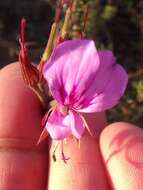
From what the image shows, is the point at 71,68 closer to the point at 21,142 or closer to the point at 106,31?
the point at 21,142

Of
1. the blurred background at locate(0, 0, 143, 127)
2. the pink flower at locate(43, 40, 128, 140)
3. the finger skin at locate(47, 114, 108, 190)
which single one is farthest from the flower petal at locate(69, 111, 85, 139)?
the blurred background at locate(0, 0, 143, 127)

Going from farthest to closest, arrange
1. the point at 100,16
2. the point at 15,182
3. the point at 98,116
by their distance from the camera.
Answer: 1. the point at 100,16
2. the point at 98,116
3. the point at 15,182

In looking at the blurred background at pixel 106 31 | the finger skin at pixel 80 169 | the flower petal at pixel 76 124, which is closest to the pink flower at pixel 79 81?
the flower petal at pixel 76 124

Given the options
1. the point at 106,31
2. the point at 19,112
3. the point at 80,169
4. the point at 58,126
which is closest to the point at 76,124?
the point at 58,126

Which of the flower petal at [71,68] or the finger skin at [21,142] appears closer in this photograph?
the flower petal at [71,68]

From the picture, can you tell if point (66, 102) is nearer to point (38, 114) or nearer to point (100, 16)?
point (38, 114)

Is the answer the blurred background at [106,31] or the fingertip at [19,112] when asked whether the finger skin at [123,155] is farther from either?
the blurred background at [106,31]

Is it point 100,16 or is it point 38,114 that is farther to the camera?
point 100,16

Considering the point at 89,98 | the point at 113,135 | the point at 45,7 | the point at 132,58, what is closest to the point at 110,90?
the point at 89,98
